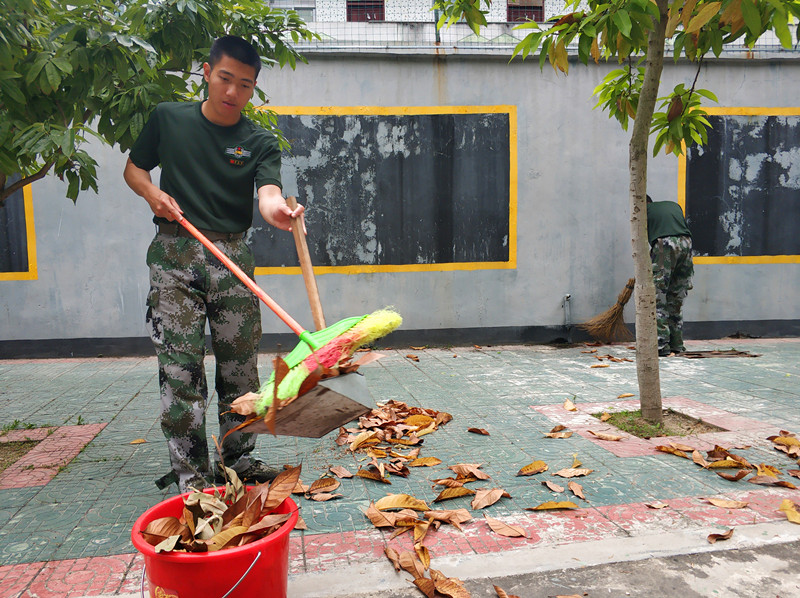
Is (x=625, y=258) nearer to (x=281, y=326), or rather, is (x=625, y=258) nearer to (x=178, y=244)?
(x=281, y=326)

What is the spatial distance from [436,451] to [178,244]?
200cm

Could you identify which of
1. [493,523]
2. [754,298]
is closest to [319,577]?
[493,523]

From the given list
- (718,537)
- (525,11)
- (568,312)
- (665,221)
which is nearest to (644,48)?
(718,537)

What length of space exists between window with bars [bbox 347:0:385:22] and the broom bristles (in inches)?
356

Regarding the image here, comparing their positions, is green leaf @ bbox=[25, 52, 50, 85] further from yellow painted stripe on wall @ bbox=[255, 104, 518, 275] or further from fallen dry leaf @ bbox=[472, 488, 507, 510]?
yellow painted stripe on wall @ bbox=[255, 104, 518, 275]

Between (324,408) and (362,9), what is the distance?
9.67 metres

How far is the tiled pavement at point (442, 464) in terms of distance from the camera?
2418 mm

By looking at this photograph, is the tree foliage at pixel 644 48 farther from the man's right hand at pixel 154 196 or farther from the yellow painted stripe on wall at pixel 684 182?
the yellow painted stripe on wall at pixel 684 182

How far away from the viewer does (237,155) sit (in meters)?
2.87

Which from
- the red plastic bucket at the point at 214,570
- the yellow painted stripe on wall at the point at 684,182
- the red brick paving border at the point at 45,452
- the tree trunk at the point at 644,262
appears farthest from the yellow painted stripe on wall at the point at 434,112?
the red plastic bucket at the point at 214,570

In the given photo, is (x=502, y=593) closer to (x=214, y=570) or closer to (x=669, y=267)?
(x=214, y=570)

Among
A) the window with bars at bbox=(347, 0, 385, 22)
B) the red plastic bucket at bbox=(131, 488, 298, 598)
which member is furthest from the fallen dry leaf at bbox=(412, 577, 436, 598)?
the window with bars at bbox=(347, 0, 385, 22)

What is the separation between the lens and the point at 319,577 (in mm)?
2188

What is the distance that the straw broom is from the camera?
776 centimetres
